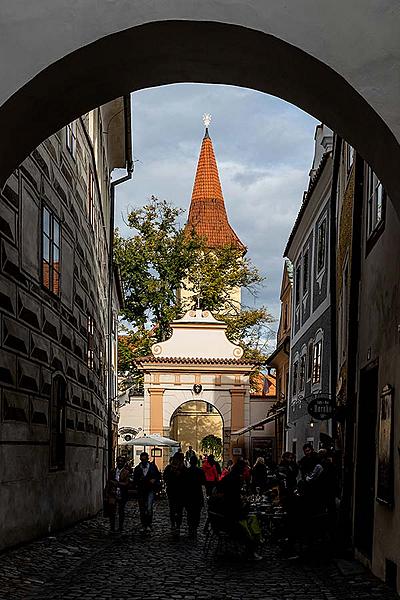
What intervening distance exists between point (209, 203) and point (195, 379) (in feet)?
83.8

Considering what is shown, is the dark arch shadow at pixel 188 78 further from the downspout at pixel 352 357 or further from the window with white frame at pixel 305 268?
the window with white frame at pixel 305 268

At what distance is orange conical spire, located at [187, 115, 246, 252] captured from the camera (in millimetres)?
65812

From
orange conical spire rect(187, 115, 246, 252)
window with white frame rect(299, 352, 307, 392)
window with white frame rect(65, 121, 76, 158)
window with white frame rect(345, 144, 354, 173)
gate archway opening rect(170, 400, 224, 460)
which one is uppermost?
orange conical spire rect(187, 115, 246, 252)

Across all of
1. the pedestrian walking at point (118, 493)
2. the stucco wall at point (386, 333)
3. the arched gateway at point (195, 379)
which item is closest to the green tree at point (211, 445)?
the arched gateway at point (195, 379)

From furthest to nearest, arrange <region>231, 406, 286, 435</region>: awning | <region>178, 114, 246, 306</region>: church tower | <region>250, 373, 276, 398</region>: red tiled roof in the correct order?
<region>178, 114, 246, 306</region>: church tower < <region>250, 373, 276, 398</region>: red tiled roof < <region>231, 406, 286, 435</region>: awning

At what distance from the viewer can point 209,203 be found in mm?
67875

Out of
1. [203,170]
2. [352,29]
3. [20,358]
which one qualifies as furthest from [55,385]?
[203,170]

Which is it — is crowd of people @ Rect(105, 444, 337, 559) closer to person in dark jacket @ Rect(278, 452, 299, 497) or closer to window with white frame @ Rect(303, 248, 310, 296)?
person in dark jacket @ Rect(278, 452, 299, 497)

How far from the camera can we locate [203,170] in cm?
6888

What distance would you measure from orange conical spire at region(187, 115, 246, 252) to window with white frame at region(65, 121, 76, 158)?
151 feet

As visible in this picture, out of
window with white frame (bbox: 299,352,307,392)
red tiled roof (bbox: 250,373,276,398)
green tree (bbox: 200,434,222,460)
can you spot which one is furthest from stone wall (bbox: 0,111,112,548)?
green tree (bbox: 200,434,222,460)

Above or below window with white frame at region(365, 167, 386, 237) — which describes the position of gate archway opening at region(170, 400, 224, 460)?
below

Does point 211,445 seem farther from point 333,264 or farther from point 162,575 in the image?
point 162,575

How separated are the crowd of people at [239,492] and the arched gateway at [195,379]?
19342mm
